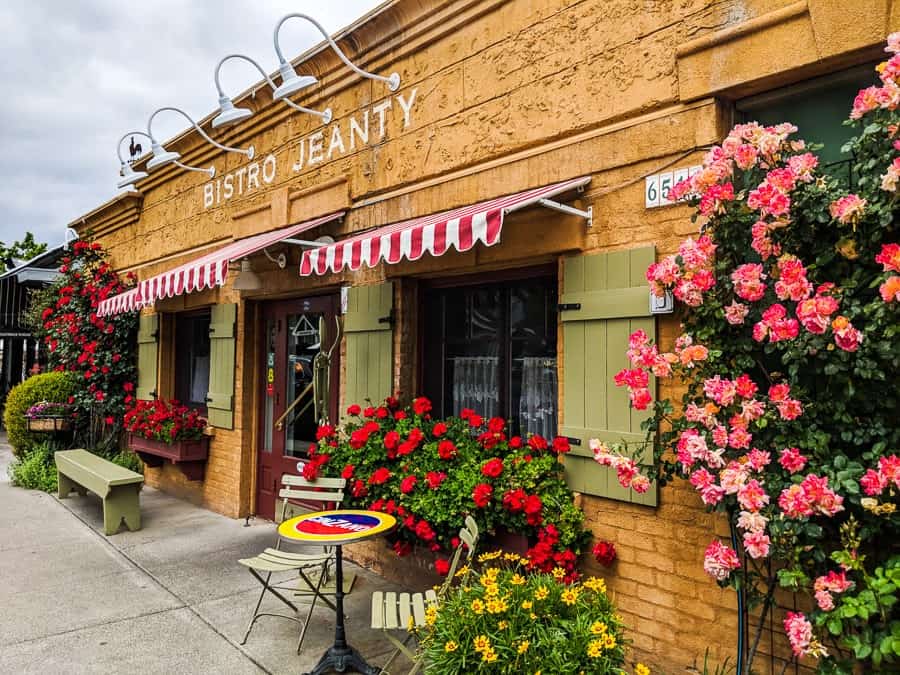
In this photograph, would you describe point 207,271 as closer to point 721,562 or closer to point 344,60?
point 344,60

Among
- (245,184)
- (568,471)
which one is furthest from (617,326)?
(245,184)

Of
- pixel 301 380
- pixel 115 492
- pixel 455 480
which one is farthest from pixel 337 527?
pixel 115 492

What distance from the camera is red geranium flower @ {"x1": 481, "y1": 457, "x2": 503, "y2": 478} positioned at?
3.82 m

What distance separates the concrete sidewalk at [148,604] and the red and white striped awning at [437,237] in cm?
236

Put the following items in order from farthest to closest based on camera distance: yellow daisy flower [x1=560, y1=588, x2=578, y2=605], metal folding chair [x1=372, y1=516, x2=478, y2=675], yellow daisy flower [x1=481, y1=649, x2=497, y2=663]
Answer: metal folding chair [x1=372, y1=516, x2=478, y2=675], yellow daisy flower [x1=560, y1=588, x2=578, y2=605], yellow daisy flower [x1=481, y1=649, x2=497, y2=663]

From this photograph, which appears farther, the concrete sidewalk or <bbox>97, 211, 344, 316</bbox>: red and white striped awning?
<bbox>97, 211, 344, 316</bbox>: red and white striped awning

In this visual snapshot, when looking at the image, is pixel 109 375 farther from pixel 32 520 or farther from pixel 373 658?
pixel 373 658

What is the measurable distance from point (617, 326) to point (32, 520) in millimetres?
6891

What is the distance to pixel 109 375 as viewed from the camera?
30.6 ft

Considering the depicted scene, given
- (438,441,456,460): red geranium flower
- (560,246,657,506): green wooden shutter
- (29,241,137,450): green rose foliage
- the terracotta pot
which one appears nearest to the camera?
(560,246,657,506): green wooden shutter

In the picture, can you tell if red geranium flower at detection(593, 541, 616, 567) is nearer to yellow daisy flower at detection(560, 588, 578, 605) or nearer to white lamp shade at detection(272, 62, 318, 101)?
yellow daisy flower at detection(560, 588, 578, 605)

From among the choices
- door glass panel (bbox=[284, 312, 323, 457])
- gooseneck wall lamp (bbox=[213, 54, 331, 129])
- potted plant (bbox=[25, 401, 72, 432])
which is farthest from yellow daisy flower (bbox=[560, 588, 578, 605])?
potted plant (bbox=[25, 401, 72, 432])

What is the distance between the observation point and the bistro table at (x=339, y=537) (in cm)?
359

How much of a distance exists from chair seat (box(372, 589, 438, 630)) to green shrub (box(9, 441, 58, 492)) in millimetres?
7446
